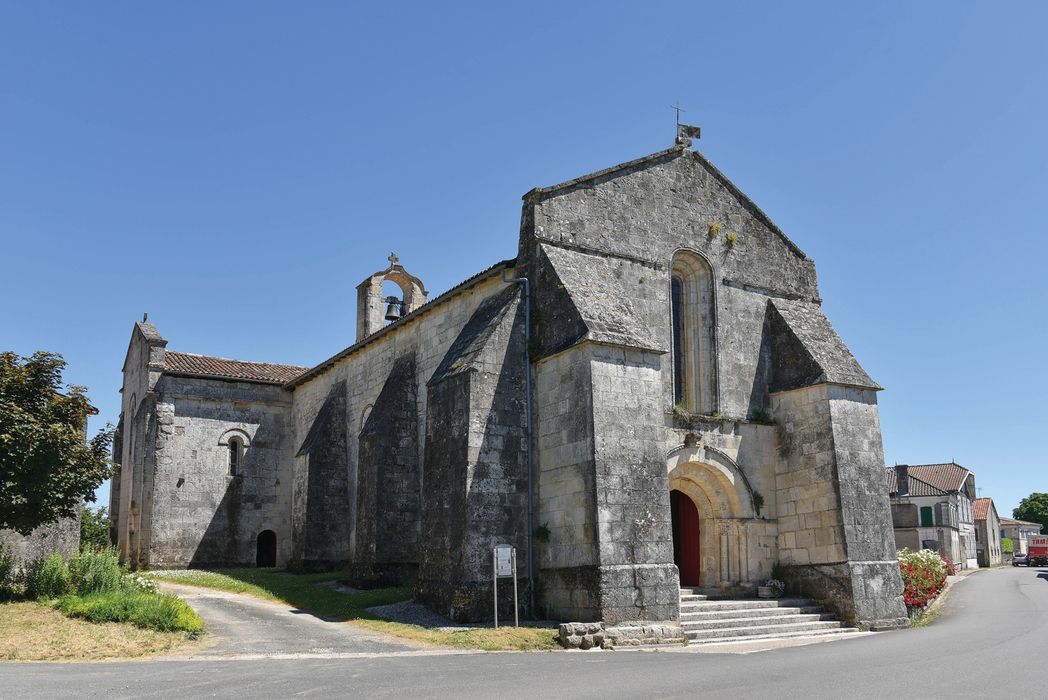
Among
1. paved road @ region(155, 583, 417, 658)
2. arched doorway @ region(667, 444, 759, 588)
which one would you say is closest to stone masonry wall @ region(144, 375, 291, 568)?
paved road @ region(155, 583, 417, 658)

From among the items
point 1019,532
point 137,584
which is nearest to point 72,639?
point 137,584

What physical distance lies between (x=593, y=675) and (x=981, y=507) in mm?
65831

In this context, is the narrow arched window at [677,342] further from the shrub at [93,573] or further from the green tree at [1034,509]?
the green tree at [1034,509]

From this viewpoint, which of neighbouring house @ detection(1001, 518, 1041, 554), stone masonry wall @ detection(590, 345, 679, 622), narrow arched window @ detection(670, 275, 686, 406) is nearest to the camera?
stone masonry wall @ detection(590, 345, 679, 622)

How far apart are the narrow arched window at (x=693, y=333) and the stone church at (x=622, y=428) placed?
0.04 meters

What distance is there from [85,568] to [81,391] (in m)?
3.37

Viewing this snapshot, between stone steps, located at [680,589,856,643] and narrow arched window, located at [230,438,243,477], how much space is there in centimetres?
1629

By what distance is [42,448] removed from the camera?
1549cm

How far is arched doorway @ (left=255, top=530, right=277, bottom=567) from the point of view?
27594mm

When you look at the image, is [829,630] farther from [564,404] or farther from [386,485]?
[386,485]

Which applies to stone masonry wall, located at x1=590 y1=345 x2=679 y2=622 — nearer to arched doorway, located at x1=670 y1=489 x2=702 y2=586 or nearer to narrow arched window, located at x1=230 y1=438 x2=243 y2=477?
arched doorway, located at x1=670 y1=489 x2=702 y2=586

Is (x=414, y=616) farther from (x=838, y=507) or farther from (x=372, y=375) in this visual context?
(x=372, y=375)

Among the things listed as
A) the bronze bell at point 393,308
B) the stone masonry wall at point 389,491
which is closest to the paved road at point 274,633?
the stone masonry wall at point 389,491

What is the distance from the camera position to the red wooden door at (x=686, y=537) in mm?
18328
